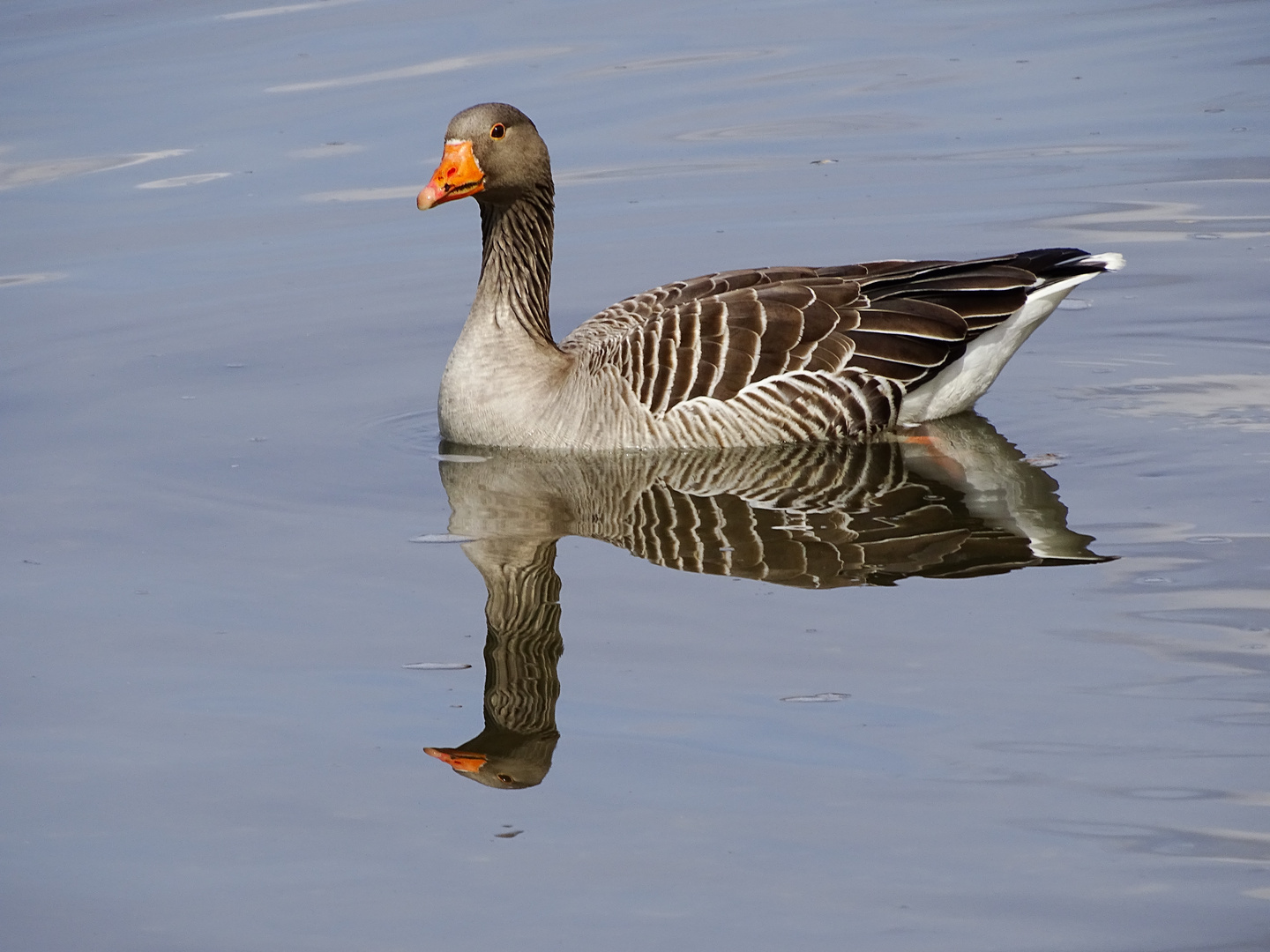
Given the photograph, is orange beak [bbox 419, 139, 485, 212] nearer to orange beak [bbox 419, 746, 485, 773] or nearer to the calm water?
the calm water

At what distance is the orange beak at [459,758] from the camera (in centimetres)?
677

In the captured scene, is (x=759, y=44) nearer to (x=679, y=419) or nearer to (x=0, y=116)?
(x=0, y=116)

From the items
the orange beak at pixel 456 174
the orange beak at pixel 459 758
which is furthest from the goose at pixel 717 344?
the orange beak at pixel 459 758

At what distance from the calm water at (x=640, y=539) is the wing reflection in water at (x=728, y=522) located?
37 mm

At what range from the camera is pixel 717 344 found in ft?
35.2

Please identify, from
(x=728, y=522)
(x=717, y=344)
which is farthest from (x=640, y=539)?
(x=717, y=344)

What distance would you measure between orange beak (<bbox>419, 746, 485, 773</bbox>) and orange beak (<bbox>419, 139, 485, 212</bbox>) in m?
4.63

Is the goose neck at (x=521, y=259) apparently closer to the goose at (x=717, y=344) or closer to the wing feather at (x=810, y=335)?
the goose at (x=717, y=344)

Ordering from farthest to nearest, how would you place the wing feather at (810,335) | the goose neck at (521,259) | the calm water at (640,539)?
the goose neck at (521,259)
the wing feather at (810,335)
the calm water at (640,539)

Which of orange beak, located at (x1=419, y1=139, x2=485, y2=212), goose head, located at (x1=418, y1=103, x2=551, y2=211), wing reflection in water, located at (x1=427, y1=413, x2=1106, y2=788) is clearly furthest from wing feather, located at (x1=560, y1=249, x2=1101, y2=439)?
orange beak, located at (x1=419, y1=139, x2=485, y2=212)

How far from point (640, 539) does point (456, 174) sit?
2901 mm

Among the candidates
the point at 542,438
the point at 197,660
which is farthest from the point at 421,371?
the point at 197,660

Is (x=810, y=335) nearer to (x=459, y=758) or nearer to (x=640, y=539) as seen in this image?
(x=640, y=539)

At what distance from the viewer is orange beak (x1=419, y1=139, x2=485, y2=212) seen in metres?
10.7
